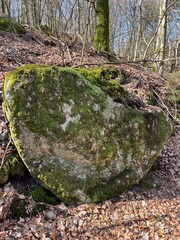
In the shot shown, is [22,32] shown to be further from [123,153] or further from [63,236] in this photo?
[63,236]

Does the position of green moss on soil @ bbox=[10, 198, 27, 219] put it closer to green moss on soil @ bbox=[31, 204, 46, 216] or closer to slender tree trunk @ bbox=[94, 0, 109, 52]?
green moss on soil @ bbox=[31, 204, 46, 216]

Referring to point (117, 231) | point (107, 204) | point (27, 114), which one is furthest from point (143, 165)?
point (27, 114)

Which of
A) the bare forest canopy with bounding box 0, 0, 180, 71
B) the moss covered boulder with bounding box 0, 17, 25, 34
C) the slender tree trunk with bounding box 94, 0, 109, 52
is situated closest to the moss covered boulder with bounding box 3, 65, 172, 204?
the bare forest canopy with bounding box 0, 0, 180, 71

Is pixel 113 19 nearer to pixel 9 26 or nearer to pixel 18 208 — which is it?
pixel 9 26

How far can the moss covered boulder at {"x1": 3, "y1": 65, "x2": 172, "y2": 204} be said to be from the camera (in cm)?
310

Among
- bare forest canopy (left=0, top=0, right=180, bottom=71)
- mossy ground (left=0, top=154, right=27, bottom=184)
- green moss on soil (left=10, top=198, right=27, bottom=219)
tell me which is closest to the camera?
green moss on soil (left=10, top=198, right=27, bottom=219)

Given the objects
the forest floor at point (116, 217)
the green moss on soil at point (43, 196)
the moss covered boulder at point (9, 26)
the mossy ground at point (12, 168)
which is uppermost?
the moss covered boulder at point (9, 26)

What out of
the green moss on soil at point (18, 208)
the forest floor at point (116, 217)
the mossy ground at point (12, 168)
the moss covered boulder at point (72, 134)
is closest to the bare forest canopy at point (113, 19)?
the moss covered boulder at point (72, 134)

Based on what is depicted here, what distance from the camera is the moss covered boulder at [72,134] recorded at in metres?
3.10

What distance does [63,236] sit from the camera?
2.93 m

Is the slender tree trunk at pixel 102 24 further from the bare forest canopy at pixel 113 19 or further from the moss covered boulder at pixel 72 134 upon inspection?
the moss covered boulder at pixel 72 134

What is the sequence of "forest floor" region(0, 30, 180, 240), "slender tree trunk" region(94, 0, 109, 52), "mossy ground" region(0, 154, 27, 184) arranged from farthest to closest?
"slender tree trunk" region(94, 0, 109, 52) → "mossy ground" region(0, 154, 27, 184) → "forest floor" region(0, 30, 180, 240)

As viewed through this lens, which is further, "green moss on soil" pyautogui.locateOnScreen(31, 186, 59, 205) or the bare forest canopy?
the bare forest canopy

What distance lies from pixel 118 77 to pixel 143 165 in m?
3.26
